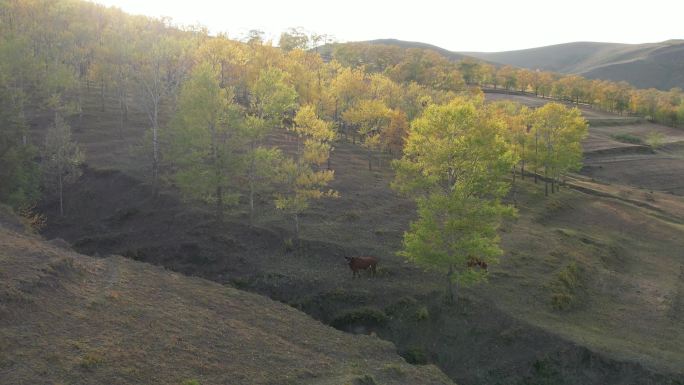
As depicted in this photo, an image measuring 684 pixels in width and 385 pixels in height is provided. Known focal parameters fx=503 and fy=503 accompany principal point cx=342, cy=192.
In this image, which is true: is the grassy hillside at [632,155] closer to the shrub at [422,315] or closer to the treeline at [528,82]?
the treeline at [528,82]

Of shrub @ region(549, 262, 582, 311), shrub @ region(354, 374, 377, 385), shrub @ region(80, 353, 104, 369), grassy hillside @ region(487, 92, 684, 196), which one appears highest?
grassy hillside @ region(487, 92, 684, 196)

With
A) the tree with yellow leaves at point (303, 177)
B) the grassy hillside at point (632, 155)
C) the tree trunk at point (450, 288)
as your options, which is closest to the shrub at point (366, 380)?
the tree trunk at point (450, 288)

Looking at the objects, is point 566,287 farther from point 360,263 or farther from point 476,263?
point 360,263

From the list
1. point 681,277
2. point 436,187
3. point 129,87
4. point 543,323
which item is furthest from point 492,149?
point 129,87

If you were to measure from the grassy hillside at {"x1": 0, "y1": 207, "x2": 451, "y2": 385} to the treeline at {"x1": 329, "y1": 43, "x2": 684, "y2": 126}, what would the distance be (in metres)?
119

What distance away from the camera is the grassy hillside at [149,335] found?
17281mm

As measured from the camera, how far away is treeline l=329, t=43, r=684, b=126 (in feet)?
482

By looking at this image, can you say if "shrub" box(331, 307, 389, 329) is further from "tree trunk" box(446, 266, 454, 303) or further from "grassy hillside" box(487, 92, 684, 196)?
"grassy hillside" box(487, 92, 684, 196)

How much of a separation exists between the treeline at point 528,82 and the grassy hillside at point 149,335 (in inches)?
4687

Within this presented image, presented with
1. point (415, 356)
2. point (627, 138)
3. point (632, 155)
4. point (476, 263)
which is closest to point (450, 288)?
point (476, 263)

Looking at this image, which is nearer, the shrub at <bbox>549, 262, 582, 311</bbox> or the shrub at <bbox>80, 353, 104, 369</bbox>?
the shrub at <bbox>80, 353, 104, 369</bbox>

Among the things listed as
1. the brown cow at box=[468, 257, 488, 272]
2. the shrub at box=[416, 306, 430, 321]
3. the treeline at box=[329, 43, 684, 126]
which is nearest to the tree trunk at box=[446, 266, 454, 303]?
the shrub at box=[416, 306, 430, 321]

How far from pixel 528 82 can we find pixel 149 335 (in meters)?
184

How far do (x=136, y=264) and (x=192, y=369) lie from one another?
43.6 feet
